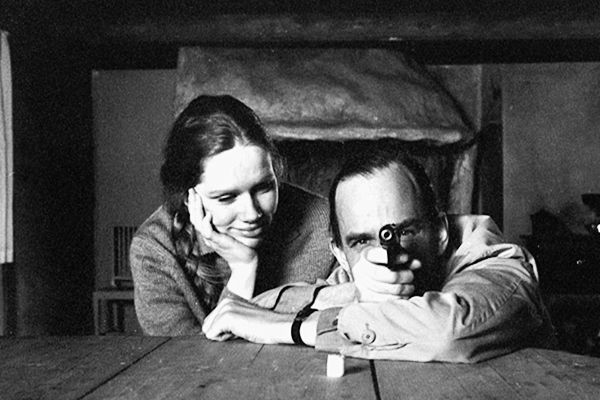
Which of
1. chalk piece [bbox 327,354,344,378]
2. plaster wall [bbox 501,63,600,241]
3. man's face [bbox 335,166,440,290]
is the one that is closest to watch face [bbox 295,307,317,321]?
man's face [bbox 335,166,440,290]

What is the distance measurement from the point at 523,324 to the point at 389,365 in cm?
25

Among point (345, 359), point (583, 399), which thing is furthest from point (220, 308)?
point (583, 399)

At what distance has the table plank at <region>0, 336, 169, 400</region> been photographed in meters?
0.89

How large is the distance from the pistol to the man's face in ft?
0.60

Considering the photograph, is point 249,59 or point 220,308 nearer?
point 220,308

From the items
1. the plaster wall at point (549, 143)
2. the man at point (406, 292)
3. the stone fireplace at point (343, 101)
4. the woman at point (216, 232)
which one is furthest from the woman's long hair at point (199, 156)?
the plaster wall at point (549, 143)

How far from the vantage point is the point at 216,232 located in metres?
Answer: 1.89

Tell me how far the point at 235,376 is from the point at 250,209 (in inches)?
38.2

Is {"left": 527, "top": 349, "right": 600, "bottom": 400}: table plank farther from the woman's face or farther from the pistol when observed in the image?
the woman's face

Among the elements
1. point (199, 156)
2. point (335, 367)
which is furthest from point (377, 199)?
point (199, 156)

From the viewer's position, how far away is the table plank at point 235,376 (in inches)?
33.6

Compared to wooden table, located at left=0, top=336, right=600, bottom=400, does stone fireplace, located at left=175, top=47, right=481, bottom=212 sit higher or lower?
higher

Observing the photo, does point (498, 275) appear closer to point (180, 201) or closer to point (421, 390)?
point (421, 390)

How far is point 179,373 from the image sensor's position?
961 millimetres
